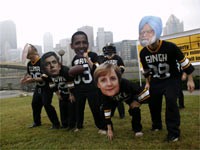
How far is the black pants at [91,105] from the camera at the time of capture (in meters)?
4.12

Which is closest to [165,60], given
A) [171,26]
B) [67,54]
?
[67,54]

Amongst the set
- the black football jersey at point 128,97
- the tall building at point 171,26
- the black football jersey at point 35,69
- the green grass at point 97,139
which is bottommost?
the green grass at point 97,139

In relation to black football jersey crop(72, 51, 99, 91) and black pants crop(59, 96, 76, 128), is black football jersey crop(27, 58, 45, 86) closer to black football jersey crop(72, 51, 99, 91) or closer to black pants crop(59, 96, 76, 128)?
black pants crop(59, 96, 76, 128)

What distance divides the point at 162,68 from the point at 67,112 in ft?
8.57

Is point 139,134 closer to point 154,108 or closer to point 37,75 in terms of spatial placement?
point 154,108

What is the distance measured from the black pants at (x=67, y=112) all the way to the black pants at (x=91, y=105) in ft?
0.76

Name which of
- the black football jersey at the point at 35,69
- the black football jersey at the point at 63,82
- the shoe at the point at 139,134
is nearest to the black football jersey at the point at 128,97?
the shoe at the point at 139,134

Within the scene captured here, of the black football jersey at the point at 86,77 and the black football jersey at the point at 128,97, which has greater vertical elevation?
the black football jersey at the point at 86,77

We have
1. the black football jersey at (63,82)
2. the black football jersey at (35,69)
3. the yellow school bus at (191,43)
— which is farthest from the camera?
the yellow school bus at (191,43)

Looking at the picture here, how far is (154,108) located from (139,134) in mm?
601

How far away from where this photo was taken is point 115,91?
10.2ft

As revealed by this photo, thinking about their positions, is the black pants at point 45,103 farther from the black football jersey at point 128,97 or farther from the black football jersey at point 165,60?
the black football jersey at point 165,60

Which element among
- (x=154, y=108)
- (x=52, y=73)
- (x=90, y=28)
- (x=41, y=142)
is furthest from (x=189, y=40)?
(x=41, y=142)

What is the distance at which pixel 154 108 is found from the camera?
373 centimetres
